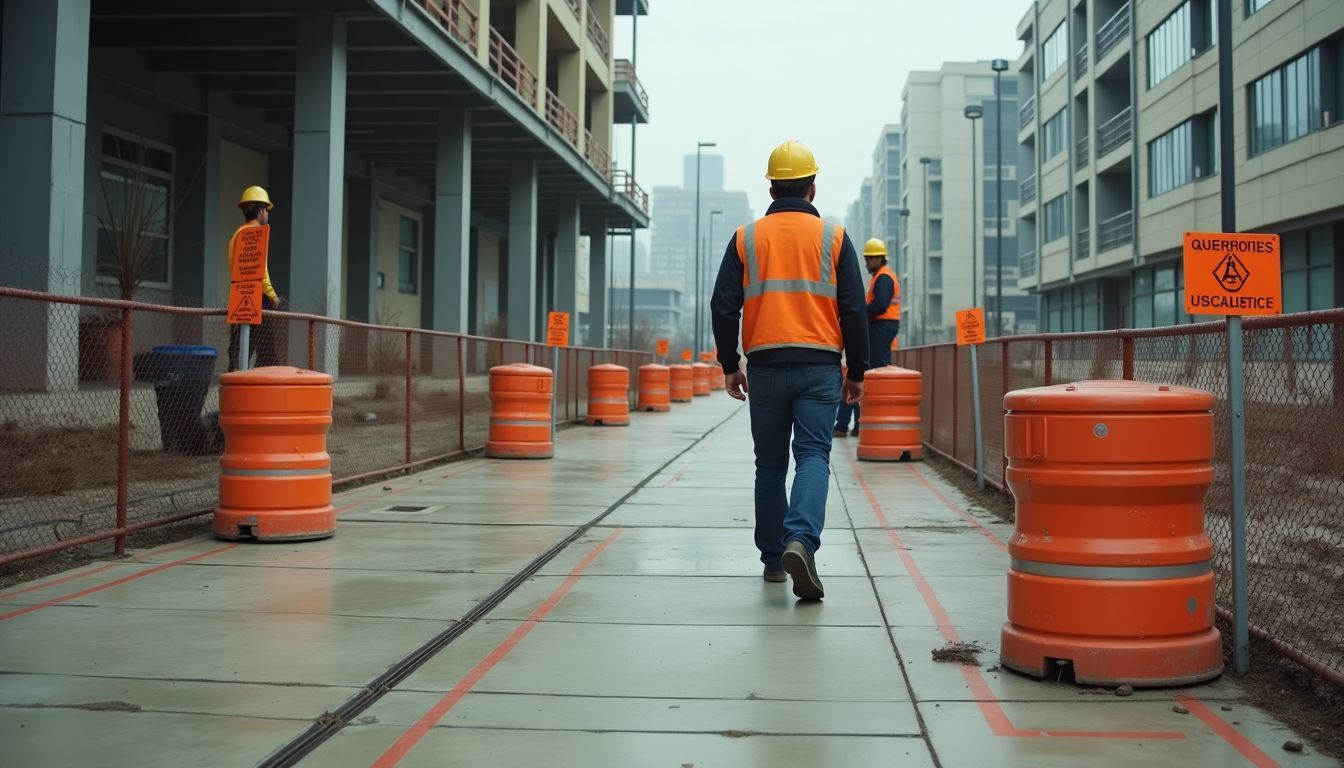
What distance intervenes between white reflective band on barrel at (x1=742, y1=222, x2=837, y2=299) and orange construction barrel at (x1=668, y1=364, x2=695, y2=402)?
29940 mm

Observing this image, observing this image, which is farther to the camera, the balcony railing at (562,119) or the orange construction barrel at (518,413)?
the balcony railing at (562,119)

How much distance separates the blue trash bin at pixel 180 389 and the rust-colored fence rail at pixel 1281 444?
793 centimetres

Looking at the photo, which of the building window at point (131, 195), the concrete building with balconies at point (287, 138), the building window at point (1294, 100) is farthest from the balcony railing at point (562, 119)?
the building window at point (1294, 100)

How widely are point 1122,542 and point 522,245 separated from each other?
105 feet

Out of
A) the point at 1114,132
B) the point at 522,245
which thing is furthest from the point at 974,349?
the point at 1114,132

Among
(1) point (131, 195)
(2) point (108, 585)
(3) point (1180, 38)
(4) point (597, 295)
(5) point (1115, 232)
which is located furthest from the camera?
(4) point (597, 295)

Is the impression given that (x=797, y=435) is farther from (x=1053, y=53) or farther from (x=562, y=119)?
(x=1053, y=53)

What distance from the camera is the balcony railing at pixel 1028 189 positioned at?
61906 millimetres

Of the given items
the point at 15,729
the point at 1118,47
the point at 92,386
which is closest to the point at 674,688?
the point at 15,729

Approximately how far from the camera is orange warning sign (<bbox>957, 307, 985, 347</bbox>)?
11570 millimetres

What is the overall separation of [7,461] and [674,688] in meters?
6.06

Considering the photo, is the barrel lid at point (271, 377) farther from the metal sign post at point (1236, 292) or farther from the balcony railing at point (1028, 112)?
the balcony railing at point (1028, 112)

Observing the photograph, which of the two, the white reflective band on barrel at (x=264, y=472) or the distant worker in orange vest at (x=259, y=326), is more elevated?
the distant worker in orange vest at (x=259, y=326)

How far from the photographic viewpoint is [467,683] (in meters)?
→ 4.86
